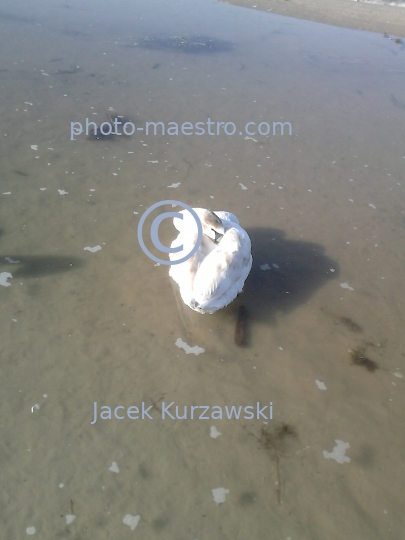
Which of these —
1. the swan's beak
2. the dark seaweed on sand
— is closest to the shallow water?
the swan's beak

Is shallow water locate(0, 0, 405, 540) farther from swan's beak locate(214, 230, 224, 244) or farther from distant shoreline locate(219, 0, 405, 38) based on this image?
distant shoreline locate(219, 0, 405, 38)

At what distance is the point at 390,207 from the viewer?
615 cm

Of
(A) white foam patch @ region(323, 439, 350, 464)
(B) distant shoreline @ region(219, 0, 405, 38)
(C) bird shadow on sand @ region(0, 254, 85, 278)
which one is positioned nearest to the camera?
(A) white foam patch @ region(323, 439, 350, 464)

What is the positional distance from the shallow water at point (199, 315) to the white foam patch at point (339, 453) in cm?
2

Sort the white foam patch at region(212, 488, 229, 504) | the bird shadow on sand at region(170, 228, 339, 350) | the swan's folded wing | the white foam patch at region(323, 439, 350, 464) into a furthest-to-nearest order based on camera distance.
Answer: the bird shadow on sand at region(170, 228, 339, 350), the swan's folded wing, the white foam patch at region(323, 439, 350, 464), the white foam patch at region(212, 488, 229, 504)

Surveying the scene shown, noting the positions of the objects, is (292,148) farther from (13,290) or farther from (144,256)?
(13,290)

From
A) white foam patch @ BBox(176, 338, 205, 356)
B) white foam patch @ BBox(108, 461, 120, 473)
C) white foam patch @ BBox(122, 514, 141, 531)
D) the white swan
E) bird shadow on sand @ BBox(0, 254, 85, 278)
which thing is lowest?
white foam patch @ BBox(122, 514, 141, 531)

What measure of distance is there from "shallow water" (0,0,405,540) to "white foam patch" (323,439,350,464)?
0.02 metres

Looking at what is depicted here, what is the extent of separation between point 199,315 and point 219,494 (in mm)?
1748

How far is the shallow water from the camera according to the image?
3.21 meters

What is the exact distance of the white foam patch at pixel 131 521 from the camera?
Answer: 3.03 meters

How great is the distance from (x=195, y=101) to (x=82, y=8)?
6961 mm

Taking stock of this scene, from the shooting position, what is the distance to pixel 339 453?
3533 mm

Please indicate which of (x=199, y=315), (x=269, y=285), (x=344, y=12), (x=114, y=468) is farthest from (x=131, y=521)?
(x=344, y=12)
